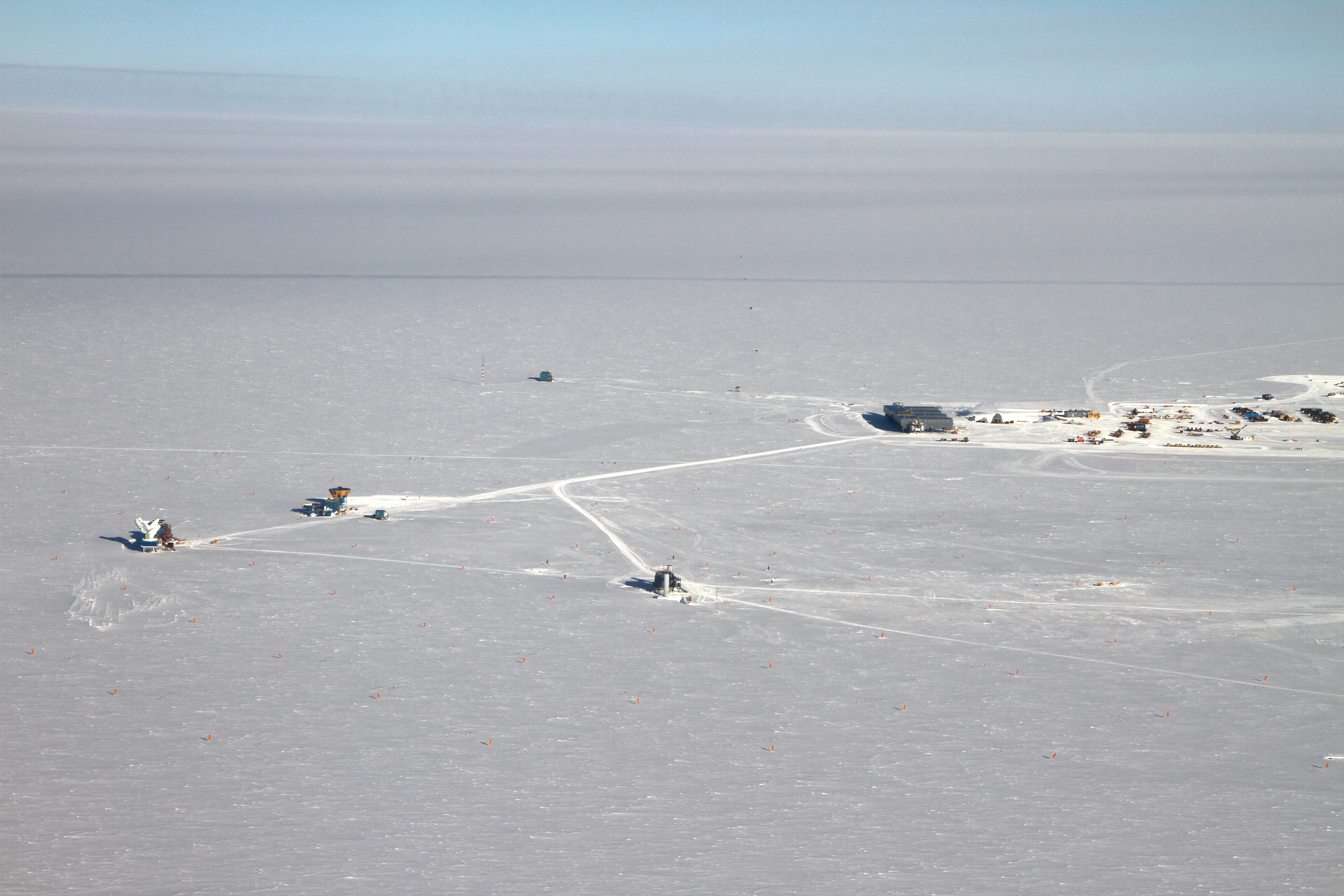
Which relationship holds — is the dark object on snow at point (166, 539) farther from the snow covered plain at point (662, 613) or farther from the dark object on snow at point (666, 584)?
the dark object on snow at point (666, 584)

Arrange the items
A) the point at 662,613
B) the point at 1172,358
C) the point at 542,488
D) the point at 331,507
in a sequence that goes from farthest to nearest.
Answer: the point at 1172,358, the point at 542,488, the point at 331,507, the point at 662,613

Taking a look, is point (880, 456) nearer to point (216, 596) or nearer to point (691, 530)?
point (691, 530)

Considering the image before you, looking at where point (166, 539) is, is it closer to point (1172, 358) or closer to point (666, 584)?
point (666, 584)

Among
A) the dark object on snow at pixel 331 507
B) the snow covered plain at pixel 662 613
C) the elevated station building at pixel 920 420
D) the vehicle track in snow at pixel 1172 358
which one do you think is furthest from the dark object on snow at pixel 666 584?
the vehicle track in snow at pixel 1172 358

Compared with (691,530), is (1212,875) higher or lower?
lower

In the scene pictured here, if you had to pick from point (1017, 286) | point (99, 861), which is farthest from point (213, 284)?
point (99, 861)

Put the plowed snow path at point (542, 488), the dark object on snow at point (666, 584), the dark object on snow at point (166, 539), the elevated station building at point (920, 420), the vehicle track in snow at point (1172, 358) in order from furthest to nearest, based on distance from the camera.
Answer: the vehicle track in snow at point (1172, 358)
the elevated station building at point (920, 420)
the plowed snow path at point (542, 488)
the dark object on snow at point (166, 539)
the dark object on snow at point (666, 584)

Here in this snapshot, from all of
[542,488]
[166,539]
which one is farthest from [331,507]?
[542,488]
